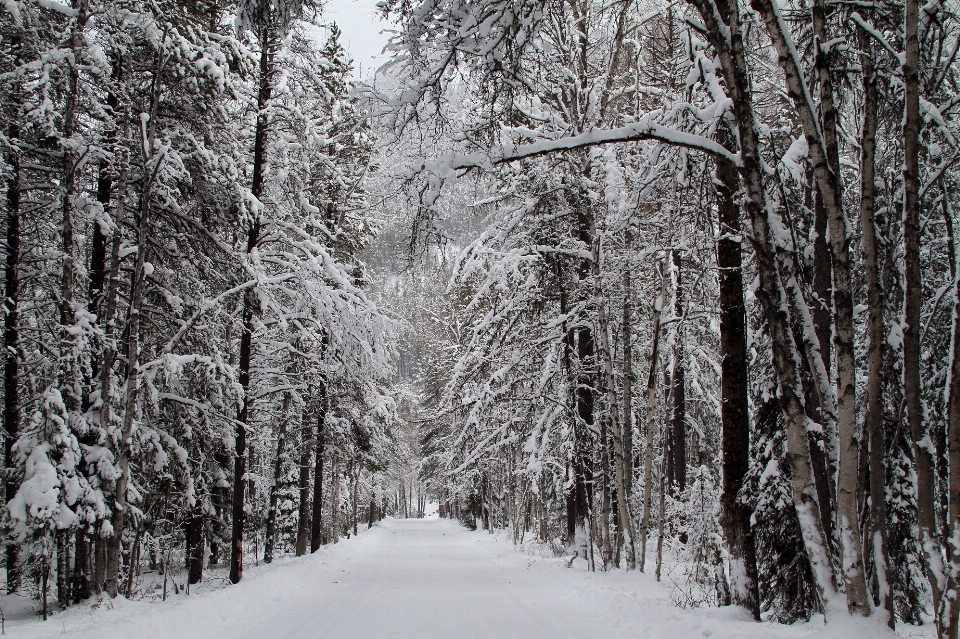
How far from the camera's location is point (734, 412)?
7348 mm

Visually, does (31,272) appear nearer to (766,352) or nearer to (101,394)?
(101,394)

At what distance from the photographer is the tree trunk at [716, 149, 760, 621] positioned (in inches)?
276

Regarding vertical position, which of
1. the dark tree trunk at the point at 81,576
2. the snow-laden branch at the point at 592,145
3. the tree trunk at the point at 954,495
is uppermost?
the snow-laden branch at the point at 592,145

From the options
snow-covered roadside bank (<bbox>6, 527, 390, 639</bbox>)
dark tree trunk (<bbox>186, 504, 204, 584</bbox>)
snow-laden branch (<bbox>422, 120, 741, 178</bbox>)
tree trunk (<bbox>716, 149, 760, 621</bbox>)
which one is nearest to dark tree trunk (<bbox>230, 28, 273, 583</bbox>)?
snow-covered roadside bank (<bbox>6, 527, 390, 639</bbox>)

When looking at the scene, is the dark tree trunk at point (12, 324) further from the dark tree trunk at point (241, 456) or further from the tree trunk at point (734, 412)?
the tree trunk at point (734, 412)

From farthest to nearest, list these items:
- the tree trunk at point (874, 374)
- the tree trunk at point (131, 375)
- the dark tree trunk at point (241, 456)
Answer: the dark tree trunk at point (241, 456) < the tree trunk at point (131, 375) < the tree trunk at point (874, 374)

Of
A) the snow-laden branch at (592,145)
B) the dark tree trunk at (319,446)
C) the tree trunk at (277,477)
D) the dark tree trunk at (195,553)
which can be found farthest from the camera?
the dark tree trunk at (319,446)

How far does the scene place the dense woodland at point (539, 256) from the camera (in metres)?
5.06

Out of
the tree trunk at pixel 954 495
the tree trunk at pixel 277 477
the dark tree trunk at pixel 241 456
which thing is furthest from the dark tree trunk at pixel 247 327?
the tree trunk at pixel 954 495

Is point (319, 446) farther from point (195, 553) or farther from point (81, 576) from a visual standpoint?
point (81, 576)

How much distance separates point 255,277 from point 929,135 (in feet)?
36.3

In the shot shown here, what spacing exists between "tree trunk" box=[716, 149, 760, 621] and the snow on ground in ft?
2.17

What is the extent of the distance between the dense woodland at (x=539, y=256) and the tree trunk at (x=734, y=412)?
46 mm

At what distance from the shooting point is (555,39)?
42.3ft
